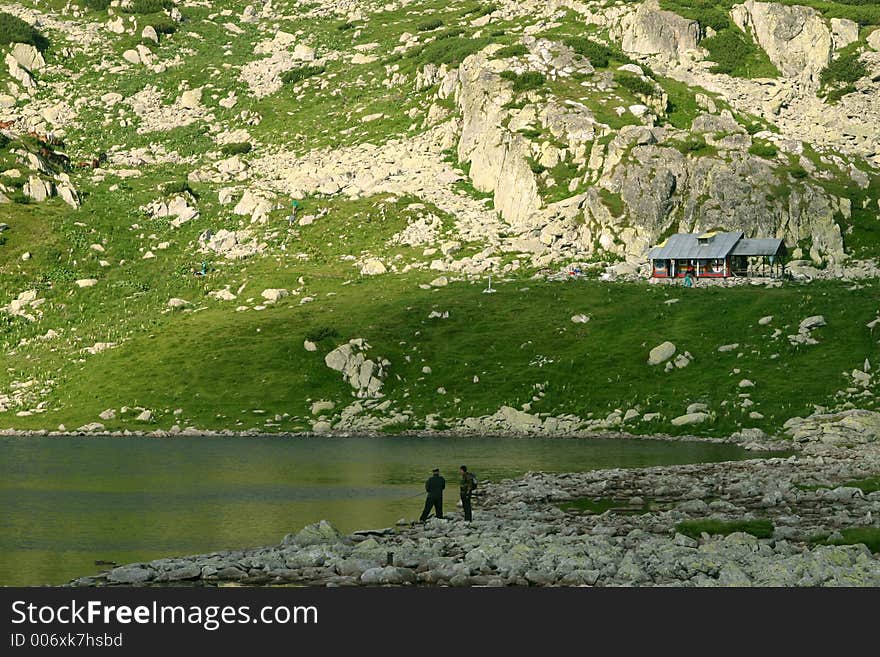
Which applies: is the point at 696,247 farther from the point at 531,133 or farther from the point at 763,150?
the point at 531,133

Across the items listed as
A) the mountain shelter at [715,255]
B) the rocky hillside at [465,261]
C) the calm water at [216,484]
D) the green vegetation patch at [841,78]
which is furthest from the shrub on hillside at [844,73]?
the calm water at [216,484]

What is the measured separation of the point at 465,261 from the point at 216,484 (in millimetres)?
90398

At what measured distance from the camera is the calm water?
146 feet

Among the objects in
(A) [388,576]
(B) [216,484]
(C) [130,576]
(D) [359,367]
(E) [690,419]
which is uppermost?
(D) [359,367]

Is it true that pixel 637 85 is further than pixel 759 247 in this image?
Yes

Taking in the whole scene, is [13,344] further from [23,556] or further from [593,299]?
[23,556]

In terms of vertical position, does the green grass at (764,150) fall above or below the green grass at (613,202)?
above

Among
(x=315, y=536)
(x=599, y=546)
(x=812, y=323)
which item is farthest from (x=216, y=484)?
(x=812, y=323)

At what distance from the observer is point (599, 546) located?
38000mm

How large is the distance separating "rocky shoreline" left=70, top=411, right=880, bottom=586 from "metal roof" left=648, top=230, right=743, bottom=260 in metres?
87.9

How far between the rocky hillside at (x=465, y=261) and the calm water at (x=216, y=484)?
494 inches

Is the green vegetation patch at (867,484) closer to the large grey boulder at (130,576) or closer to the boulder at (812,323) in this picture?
the large grey boulder at (130,576)

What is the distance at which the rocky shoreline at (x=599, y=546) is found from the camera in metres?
33.6

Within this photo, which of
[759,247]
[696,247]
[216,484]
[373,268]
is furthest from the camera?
[373,268]
